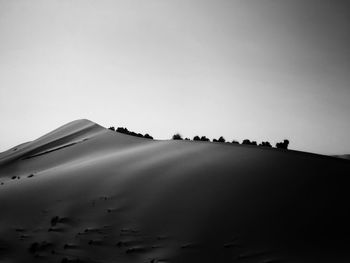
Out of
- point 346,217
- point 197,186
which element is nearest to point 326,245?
point 346,217

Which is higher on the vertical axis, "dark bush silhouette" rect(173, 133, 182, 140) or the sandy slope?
"dark bush silhouette" rect(173, 133, 182, 140)

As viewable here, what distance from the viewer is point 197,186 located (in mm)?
5254

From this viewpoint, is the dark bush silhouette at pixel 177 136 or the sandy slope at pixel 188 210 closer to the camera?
the sandy slope at pixel 188 210

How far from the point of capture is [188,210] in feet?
14.8

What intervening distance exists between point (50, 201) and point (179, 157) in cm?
334

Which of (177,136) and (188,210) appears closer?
(188,210)

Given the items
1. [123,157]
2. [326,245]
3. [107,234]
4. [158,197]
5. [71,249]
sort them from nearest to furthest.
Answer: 1. [326,245]
2. [71,249]
3. [107,234]
4. [158,197]
5. [123,157]

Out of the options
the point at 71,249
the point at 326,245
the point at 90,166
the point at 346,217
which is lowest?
the point at 71,249

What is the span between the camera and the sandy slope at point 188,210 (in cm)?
355

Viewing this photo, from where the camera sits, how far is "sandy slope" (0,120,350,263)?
11.7ft

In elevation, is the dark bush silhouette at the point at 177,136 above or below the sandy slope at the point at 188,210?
above

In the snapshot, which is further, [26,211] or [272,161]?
[272,161]

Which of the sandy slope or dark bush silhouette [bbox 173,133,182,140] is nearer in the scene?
the sandy slope

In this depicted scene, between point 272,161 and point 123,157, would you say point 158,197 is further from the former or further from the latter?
point 123,157
